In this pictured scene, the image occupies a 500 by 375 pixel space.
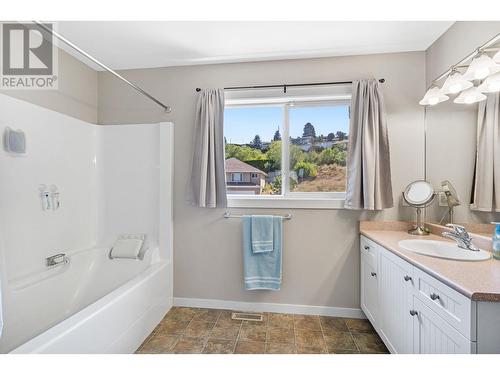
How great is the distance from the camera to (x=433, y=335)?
3.60 feet

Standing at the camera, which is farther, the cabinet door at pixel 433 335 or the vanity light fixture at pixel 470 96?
the vanity light fixture at pixel 470 96

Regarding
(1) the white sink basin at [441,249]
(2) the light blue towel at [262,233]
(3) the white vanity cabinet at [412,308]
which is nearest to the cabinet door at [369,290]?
(3) the white vanity cabinet at [412,308]

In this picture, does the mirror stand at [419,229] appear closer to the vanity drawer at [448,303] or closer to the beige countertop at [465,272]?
the beige countertop at [465,272]

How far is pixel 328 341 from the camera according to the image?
178cm

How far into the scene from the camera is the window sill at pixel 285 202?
2.10 m

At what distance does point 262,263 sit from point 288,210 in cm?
54

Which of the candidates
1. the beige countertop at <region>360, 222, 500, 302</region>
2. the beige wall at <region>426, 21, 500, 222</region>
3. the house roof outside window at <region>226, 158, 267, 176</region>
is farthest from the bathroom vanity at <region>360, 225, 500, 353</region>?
the house roof outside window at <region>226, 158, 267, 176</region>

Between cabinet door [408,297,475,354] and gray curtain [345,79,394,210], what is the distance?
2.84 ft

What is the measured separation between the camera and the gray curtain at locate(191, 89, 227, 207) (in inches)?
82.9

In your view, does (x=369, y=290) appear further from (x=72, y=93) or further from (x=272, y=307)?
(x=72, y=93)

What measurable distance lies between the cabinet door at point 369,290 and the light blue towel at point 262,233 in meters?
0.81
